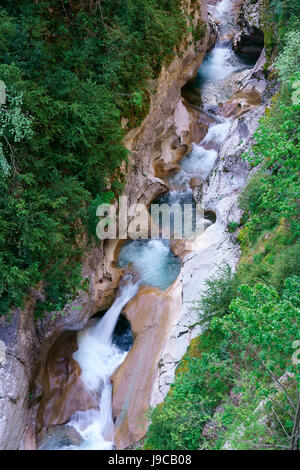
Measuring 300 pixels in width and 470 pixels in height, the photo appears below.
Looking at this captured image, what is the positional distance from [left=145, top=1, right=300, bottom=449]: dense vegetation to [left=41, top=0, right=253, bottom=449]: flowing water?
2.88 meters

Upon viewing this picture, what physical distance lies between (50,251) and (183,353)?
4176mm

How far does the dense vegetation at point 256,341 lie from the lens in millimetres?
5145

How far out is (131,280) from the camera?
12156 mm

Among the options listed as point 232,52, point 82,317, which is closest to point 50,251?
point 82,317

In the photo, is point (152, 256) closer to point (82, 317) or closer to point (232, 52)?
point (82, 317)

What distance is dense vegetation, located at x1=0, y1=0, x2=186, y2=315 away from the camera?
7.92 m

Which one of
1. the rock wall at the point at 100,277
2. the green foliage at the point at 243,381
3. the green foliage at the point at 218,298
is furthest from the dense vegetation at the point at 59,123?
the green foliage at the point at 243,381

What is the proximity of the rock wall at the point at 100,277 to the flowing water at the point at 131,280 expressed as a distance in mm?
571

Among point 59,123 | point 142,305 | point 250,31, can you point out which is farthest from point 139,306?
point 250,31

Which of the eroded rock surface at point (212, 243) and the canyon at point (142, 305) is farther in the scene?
the eroded rock surface at point (212, 243)

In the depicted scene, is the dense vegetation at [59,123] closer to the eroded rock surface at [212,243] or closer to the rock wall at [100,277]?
the rock wall at [100,277]

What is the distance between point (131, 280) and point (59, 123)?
5652mm
